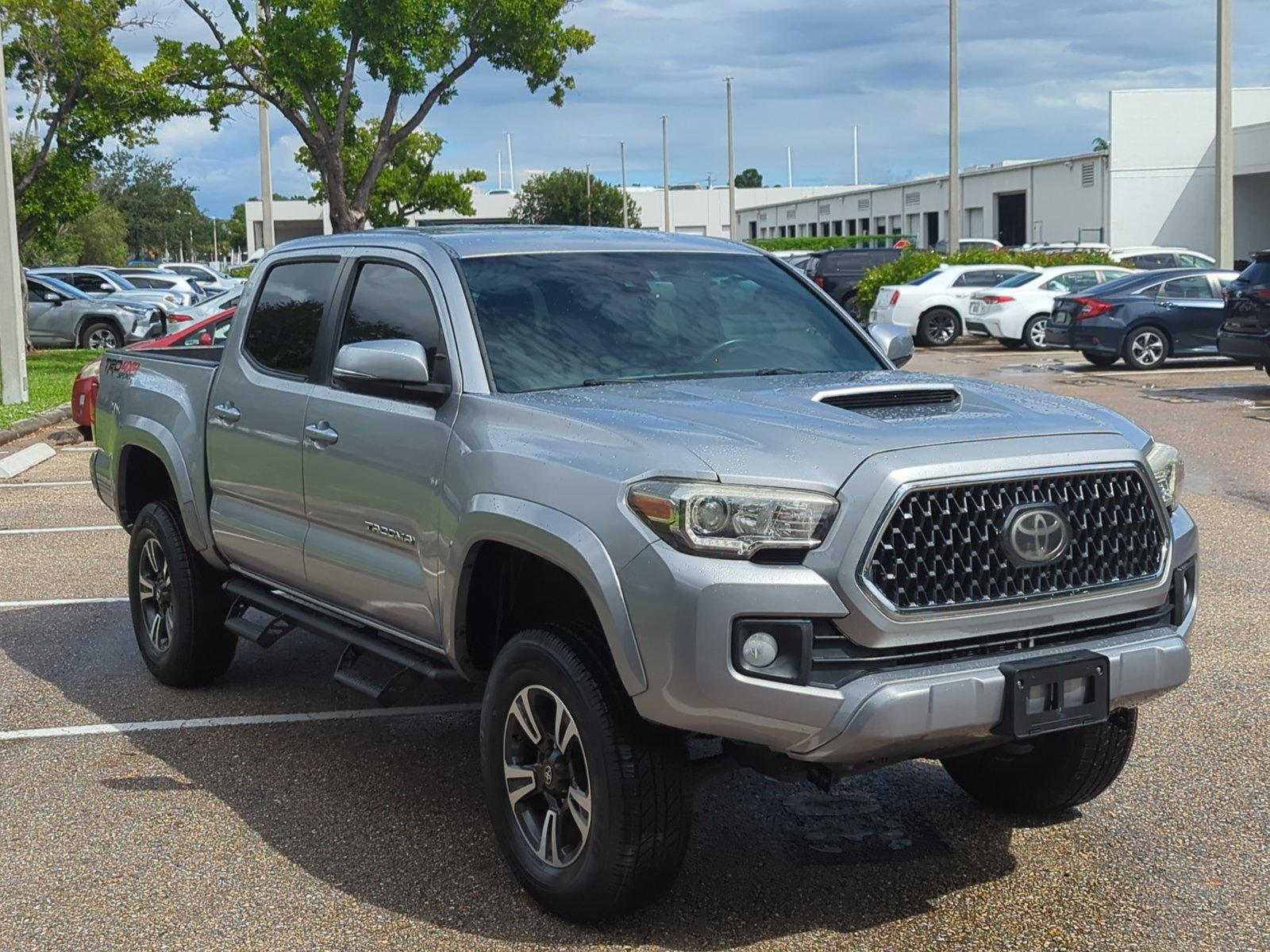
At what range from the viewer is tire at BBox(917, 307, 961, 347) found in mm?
29547

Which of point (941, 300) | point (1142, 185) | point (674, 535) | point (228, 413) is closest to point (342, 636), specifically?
point (228, 413)

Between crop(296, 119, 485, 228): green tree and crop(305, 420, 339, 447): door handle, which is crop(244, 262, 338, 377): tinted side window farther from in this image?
crop(296, 119, 485, 228): green tree

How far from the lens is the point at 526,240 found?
18.0 feet

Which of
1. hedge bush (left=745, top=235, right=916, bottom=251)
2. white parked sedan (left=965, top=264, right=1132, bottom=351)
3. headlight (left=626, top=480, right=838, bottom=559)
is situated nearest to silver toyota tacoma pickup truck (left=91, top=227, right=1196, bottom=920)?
headlight (left=626, top=480, right=838, bottom=559)

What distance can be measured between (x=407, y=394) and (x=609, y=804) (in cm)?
158

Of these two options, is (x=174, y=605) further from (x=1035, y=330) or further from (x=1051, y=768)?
(x=1035, y=330)

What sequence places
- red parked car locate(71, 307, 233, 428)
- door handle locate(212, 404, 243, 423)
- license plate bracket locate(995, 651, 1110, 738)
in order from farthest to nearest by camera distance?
1. red parked car locate(71, 307, 233, 428)
2. door handle locate(212, 404, 243, 423)
3. license plate bracket locate(995, 651, 1110, 738)

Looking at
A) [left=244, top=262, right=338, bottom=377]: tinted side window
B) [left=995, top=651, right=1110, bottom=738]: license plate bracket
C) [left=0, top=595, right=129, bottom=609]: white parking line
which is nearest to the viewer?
[left=995, top=651, right=1110, bottom=738]: license plate bracket

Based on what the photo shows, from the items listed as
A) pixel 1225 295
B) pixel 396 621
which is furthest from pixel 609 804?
pixel 1225 295

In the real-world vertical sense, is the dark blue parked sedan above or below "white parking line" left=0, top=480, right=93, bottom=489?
above

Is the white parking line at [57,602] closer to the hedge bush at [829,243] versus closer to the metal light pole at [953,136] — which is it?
the metal light pole at [953,136]

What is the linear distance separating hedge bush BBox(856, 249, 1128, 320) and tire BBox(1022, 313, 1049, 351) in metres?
4.59

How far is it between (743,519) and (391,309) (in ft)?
6.88

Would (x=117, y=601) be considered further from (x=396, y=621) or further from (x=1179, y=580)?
(x=1179, y=580)
